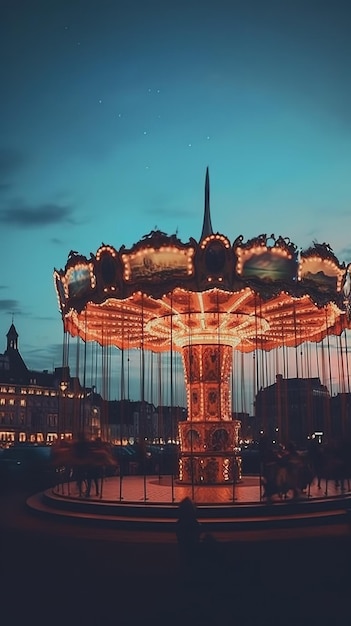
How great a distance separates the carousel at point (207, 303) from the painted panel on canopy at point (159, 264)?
2cm

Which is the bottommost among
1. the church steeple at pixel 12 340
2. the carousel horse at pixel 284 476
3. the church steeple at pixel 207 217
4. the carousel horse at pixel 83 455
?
Answer: the carousel horse at pixel 284 476

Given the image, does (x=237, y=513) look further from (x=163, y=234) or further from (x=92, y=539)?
(x=163, y=234)

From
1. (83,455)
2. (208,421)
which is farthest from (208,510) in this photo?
(208,421)

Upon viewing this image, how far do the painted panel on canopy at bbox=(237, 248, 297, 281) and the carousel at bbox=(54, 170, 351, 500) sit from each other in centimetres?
2

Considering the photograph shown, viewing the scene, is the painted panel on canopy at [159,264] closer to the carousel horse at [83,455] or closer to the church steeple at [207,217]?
the church steeple at [207,217]

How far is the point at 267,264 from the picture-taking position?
13.8 metres

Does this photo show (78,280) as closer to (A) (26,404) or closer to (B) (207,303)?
(B) (207,303)

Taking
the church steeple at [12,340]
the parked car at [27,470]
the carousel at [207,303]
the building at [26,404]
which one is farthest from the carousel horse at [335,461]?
the church steeple at [12,340]

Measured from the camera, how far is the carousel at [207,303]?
13.7 m

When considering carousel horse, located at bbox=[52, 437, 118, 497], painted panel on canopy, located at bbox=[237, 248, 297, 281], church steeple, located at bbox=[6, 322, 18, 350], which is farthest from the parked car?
church steeple, located at bbox=[6, 322, 18, 350]

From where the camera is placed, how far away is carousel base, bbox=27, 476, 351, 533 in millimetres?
11484

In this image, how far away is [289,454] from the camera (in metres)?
13.1

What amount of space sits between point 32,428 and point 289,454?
3221 inches

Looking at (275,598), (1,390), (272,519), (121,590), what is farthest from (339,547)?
(1,390)
